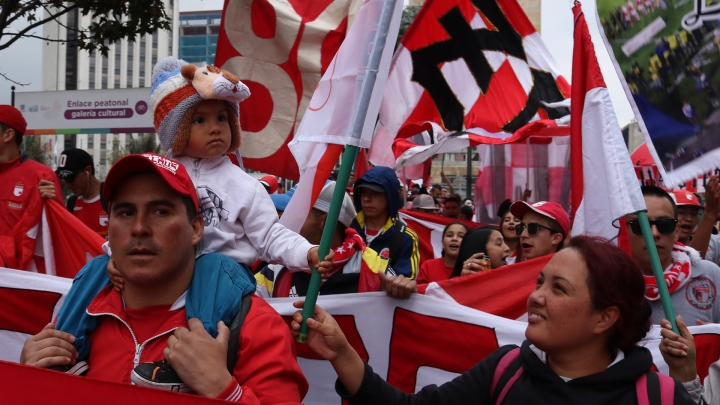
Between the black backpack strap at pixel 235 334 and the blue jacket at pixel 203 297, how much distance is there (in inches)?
0.6

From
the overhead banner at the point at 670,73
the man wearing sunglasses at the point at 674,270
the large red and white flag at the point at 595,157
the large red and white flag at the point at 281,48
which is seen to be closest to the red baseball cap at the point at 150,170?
the large red and white flag at the point at 595,157

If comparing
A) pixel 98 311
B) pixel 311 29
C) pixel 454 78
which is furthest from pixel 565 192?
pixel 98 311

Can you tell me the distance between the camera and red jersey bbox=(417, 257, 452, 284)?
17.3 feet

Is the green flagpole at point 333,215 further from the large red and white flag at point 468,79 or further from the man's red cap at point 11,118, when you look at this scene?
the large red and white flag at point 468,79

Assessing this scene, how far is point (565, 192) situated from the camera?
952cm

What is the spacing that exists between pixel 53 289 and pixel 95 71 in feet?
445

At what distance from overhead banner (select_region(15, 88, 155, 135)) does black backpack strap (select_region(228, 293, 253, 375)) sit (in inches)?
605

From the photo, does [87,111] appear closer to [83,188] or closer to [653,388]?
[83,188]

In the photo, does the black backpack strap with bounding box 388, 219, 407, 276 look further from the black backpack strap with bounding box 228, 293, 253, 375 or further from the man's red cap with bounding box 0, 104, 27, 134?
the man's red cap with bounding box 0, 104, 27, 134

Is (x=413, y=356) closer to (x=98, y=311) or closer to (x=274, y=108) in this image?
(x=98, y=311)

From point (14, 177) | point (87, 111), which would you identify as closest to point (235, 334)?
point (14, 177)

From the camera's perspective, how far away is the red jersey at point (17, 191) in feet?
16.2

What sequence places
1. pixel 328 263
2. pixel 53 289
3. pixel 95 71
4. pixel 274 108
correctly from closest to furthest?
pixel 328 263
pixel 53 289
pixel 274 108
pixel 95 71

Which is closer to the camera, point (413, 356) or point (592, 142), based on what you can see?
point (592, 142)
